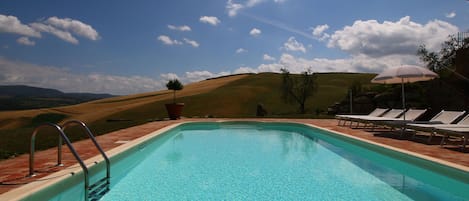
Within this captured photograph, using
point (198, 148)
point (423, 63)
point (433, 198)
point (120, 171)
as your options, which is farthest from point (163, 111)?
point (433, 198)

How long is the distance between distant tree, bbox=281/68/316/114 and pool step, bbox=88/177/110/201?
23.6m

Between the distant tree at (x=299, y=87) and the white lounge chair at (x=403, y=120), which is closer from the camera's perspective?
the white lounge chair at (x=403, y=120)

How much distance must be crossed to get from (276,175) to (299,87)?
73.7ft

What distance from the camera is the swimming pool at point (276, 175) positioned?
16.7ft

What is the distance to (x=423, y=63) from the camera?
3142cm

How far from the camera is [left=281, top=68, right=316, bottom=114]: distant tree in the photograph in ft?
91.9

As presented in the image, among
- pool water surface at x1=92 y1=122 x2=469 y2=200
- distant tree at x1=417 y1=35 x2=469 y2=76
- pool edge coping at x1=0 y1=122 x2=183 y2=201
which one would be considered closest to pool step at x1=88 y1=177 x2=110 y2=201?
pool water surface at x1=92 y1=122 x2=469 y2=200

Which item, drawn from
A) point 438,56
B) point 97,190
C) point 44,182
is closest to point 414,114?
point 97,190

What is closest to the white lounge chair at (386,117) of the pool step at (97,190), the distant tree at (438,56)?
the pool step at (97,190)

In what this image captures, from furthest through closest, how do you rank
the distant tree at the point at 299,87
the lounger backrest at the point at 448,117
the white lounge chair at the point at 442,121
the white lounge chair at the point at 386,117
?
the distant tree at the point at 299,87
the white lounge chair at the point at 386,117
the lounger backrest at the point at 448,117
the white lounge chair at the point at 442,121

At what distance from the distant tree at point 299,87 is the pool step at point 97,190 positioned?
23.6 m

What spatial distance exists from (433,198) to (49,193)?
4.93m

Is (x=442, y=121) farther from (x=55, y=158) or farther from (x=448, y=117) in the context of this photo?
(x=55, y=158)

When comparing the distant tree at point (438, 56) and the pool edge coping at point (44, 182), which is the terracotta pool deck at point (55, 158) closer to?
the pool edge coping at point (44, 182)
